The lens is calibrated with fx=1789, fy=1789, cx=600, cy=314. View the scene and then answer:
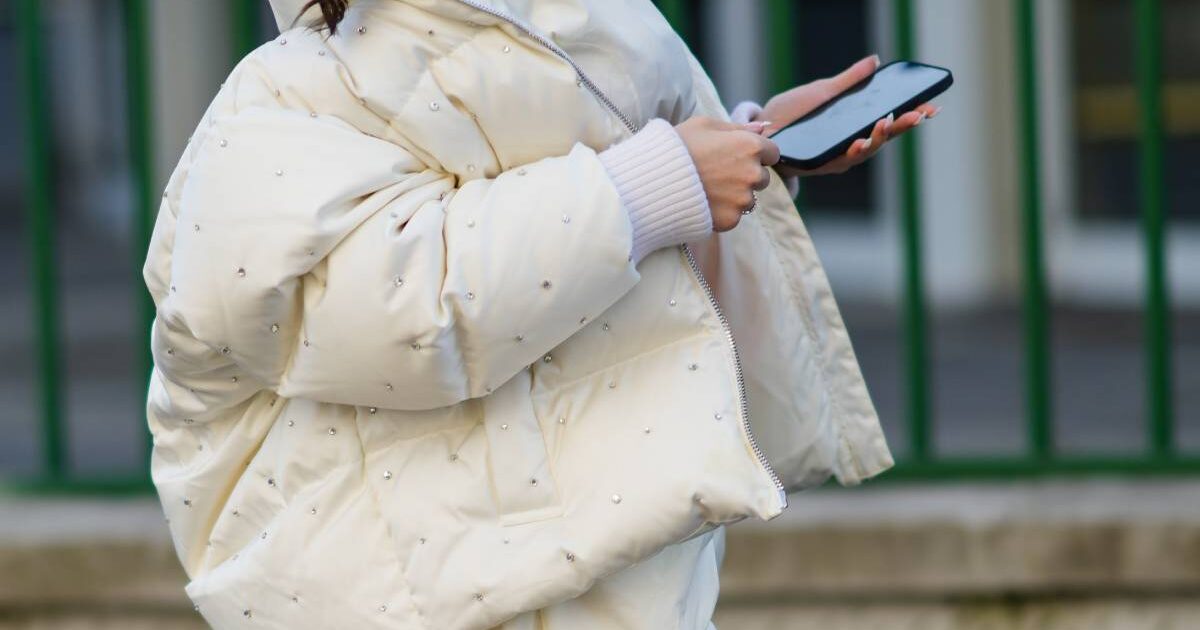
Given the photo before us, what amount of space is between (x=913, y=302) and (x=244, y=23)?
1.35 m

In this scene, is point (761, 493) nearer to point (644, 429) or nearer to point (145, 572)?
point (644, 429)

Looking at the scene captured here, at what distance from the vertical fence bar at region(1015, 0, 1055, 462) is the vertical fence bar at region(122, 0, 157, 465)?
161 cm

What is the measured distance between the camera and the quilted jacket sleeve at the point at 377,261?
1.54m

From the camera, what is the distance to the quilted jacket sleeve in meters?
1.54

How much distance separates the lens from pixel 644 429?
1.67m

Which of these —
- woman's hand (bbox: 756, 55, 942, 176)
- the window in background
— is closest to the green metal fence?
woman's hand (bbox: 756, 55, 942, 176)

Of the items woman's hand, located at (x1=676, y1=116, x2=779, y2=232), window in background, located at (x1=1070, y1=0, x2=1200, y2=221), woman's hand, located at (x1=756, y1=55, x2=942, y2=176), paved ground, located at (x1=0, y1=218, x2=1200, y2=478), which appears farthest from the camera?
window in background, located at (x1=1070, y1=0, x2=1200, y2=221)

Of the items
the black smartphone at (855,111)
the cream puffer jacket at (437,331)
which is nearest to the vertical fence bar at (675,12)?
the black smartphone at (855,111)

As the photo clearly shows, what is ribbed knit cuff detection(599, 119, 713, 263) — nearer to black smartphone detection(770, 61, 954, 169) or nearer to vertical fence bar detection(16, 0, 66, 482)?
black smartphone detection(770, 61, 954, 169)

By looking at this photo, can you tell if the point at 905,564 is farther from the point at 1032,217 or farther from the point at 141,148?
the point at 141,148

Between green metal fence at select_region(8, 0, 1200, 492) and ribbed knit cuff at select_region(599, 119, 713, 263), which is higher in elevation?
ribbed knit cuff at select_region(599, 119, 713, 263)

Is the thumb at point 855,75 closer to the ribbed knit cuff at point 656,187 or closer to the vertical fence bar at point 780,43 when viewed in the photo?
the ribbed knit cuff at point 656,187

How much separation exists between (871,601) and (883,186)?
4071 millimetres

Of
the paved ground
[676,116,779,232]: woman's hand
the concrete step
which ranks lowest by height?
the paved ground
